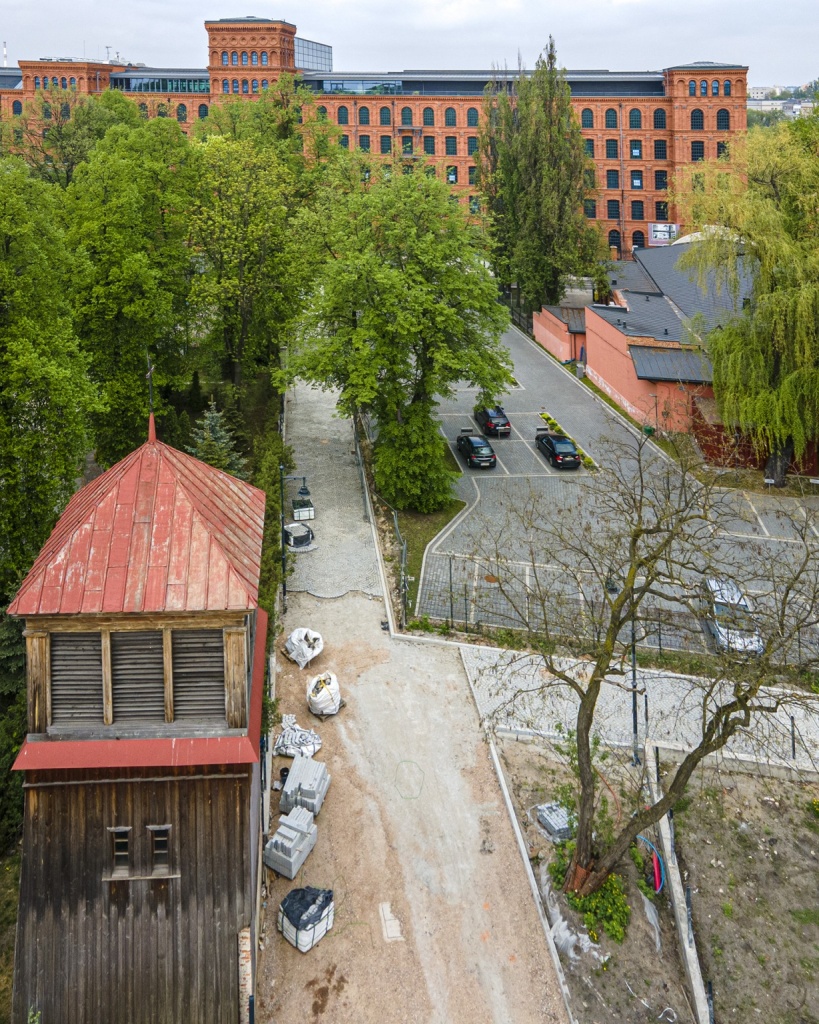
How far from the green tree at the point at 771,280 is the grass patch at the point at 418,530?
11.2 m

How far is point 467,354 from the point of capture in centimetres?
3155

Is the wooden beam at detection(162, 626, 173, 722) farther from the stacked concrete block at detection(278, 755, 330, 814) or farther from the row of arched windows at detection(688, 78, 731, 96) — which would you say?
the row of arched windows at detection(688, 78, 731, 96)

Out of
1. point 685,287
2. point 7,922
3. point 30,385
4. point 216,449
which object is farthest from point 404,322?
point 685,287

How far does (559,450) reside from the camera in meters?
35.8

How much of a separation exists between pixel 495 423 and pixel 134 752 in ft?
93.9

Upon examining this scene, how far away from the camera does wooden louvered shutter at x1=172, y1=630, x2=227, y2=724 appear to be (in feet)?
42.6

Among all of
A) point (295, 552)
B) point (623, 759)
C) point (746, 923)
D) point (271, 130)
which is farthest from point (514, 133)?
point (746, 923)

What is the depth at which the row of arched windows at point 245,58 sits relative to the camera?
3044 inches

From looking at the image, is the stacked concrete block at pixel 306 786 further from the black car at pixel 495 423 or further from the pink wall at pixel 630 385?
the black car at pixel 495 423

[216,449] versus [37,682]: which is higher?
[216,449]

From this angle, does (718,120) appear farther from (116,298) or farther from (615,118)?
(116,298)

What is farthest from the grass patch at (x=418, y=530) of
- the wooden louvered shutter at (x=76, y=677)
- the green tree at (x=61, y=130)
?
the green tree at (x=61, y=130)

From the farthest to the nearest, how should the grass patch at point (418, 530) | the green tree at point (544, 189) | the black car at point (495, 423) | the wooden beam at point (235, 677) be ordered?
1. the green tree at point (544, 189)
2. the black car at point (495, 423)
3. the grass patch at point (418, 530)
4. the wooden beam at point (235, 677)

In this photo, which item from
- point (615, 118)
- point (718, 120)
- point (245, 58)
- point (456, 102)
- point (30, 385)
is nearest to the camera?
point (30, 385)
